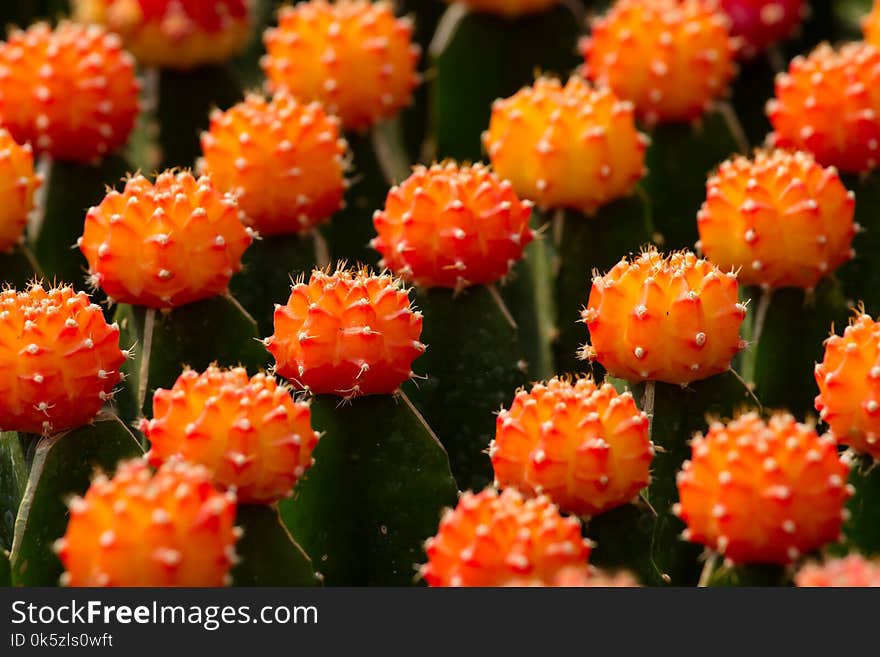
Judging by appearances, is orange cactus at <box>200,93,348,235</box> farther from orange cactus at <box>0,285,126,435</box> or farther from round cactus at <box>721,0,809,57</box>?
round cactus at <box>721,0,809,57</box>

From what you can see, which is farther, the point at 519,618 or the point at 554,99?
the point at 554,99

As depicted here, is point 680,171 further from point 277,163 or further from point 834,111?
point 277,163

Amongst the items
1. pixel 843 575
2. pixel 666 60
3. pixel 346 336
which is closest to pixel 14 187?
pixel 346 336

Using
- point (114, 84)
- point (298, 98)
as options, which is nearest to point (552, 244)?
point (298, 98)

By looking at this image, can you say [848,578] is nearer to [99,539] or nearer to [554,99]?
[99,539]

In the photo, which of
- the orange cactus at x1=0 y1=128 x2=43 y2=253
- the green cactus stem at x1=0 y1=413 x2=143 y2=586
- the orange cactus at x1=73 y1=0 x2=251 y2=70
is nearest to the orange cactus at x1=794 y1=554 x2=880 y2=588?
the green cactus stem at x1=0 y1=413 x2=143 y2=586

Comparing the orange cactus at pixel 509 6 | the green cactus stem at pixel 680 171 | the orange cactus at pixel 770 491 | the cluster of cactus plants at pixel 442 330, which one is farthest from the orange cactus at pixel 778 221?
the orange cactus at pixel 509 6
